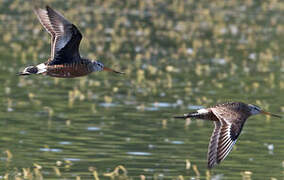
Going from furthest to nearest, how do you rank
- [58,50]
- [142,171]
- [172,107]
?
[172,107], [142,171], [58,50]

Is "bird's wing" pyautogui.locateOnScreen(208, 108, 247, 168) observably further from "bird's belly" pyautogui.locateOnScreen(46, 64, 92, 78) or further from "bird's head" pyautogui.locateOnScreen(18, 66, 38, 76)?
"bird's head" pyautogui.locateOnScreen(18, 66, 38, 76)

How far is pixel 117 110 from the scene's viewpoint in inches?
1029

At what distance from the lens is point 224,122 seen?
15.9 meters

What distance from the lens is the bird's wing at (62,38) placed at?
16.5m

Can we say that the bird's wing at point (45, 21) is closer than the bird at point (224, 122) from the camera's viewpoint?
No

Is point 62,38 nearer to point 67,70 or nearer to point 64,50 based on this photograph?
point 64,50

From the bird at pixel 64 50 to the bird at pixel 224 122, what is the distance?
2032mm

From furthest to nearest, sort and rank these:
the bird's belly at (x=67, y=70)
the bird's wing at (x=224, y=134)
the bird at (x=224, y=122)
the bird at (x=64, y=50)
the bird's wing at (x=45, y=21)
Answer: the bird's wing at (x=45, y=21) < the bird at (x=64, y=50) < the bird's belly at (x=67, y=70) < the bird at (x=224, y=122) < the bird's wing at (x=224, y=134)

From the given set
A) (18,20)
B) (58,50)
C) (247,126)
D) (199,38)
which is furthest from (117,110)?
(18,20)

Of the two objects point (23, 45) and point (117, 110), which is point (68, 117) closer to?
point (117, 110)

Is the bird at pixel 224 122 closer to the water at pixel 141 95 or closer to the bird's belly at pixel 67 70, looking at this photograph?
the bird's belly at pixel 67 70

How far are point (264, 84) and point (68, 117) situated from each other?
8.42m

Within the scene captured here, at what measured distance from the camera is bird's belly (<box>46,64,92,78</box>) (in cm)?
1603

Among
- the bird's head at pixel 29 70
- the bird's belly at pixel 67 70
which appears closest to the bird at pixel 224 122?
the bird's belly at pixel 67 70
